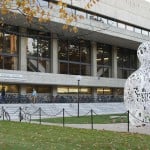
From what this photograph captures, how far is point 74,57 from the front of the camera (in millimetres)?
62625

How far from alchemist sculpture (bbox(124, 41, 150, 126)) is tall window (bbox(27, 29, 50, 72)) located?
107ft

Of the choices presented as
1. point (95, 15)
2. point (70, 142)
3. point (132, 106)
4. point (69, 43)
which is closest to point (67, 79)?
point (69, 43)

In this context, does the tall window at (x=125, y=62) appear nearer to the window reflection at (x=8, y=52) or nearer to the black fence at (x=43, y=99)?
the black fence at (x=43, y=99)

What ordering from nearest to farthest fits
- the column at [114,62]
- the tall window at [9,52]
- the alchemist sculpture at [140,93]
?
the alchemist sculpture at [140,93], the tall window at [9,52], the column at [114,62]

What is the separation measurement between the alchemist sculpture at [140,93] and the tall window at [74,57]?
37258mm

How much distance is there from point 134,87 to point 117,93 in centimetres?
4913

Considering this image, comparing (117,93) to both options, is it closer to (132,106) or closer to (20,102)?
(20,102)

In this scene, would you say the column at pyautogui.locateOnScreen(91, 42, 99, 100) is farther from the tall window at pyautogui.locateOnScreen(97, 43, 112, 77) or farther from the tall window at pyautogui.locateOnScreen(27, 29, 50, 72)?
the tall window at pyautogui.locateOnScreen(27, 29, 50, 72)

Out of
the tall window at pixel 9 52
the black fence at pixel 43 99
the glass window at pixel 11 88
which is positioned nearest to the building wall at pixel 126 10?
the tall window at pixel 9 52

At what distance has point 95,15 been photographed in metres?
61.9

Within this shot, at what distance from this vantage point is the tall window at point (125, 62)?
72938 millimetres

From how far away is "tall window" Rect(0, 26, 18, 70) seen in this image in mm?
50112

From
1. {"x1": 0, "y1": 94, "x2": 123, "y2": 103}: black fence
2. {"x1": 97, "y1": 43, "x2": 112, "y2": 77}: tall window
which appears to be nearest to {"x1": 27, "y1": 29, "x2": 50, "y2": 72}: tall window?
{"x1": 0, "y1": 94, "x2": 123, "y2": 103}: black fence

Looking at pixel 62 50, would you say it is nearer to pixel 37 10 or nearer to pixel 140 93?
pixel 140 93
